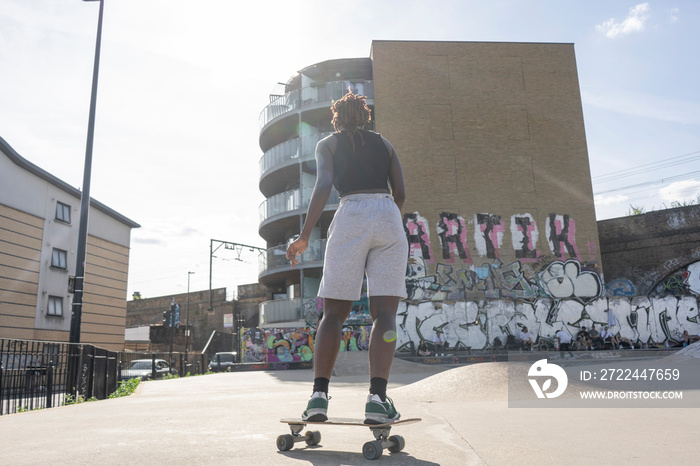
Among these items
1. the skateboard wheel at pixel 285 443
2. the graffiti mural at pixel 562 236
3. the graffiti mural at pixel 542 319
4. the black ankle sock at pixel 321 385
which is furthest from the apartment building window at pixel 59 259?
the skateboard wheel at pixel 285 443

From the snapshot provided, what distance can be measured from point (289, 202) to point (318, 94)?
6.28 meters

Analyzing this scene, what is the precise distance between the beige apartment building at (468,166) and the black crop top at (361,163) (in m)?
23.5

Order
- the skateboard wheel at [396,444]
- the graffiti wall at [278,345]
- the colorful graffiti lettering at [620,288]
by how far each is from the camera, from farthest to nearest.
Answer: the colorful graffiti lettering at [620,288] < the graffiti wall at [278,345] < the skateboard wheel at [396,444]

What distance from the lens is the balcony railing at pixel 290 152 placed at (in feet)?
93.8

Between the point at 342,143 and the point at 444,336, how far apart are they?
20.9m

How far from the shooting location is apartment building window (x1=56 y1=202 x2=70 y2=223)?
24656 millimetres

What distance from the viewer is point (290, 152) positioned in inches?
1153

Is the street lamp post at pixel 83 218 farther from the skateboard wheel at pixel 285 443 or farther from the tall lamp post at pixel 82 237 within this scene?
the skateboard wheel at pixel 285 443

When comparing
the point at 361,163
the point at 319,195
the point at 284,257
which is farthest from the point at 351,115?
the point at 284,257

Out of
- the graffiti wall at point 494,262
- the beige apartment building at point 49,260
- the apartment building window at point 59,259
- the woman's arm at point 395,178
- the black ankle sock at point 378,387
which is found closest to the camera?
the black ankle sock at point 378,387

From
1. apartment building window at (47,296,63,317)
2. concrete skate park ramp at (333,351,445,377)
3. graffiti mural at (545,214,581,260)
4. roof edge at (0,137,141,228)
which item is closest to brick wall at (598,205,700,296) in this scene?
graffiti mural at (545,214,581,260)

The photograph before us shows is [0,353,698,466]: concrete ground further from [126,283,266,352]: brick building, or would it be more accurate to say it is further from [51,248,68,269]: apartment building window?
[126,283,266,352]: brick building

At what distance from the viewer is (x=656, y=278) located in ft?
92.8

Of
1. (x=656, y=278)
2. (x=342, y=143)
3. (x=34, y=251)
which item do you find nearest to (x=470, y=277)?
(x=656, y=278)
